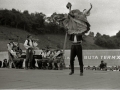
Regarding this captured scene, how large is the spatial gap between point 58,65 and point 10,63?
3.03 metres

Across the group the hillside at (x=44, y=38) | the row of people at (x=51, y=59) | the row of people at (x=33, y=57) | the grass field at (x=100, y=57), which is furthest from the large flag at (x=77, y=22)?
the hillside at (x=44, y=38)

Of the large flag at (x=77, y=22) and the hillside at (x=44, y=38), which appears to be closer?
the large flag at (x=77, y=22)

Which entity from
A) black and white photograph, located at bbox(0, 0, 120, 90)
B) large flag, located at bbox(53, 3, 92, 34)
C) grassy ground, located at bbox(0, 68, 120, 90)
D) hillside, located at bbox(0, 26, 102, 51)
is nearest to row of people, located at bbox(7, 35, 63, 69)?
black and white photograph, located at bbox(0, 0, 120, 90)

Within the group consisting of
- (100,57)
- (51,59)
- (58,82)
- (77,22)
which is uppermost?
(77,22)

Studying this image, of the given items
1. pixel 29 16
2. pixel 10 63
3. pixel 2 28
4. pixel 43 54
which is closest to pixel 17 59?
pixel 10 63

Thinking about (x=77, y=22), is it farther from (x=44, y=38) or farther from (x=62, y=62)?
(x=44, y=38)

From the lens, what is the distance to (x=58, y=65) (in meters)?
15.1

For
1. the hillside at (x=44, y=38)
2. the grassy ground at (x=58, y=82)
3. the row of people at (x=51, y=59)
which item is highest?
the hillside at (x=44, y=38)

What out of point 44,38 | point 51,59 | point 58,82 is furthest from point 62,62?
point 44,38

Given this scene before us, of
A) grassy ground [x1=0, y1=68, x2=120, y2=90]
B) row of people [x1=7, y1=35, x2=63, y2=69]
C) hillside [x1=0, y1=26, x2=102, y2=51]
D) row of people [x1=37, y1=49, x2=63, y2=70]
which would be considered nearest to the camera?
grassy ground [x1=0, y1=68, x2=120, y2=90]

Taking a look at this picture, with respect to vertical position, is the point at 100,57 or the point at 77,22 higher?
the point at 77,22

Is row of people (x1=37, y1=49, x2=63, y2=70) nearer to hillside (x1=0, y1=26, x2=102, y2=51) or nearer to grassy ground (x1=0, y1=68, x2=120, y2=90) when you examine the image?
grassy ground (x1=0, y1=68, x2=120, y2=90)

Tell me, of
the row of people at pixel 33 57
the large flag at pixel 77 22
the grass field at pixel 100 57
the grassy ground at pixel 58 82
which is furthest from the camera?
the grass field at pixel 100 57

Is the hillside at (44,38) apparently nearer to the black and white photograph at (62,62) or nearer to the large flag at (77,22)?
the black and white photograph at (62,62)
